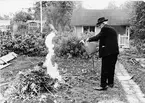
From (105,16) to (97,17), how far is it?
0.89 metres

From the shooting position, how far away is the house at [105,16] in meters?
21.2

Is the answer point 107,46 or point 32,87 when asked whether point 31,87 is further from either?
point 107,46

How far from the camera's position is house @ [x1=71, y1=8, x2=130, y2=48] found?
2119 cm

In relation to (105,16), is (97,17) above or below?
below

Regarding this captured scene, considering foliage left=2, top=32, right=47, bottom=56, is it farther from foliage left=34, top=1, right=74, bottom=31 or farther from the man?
foliage left=34, top=1, right=74, bottom=31

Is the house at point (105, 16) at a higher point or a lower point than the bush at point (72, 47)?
higher

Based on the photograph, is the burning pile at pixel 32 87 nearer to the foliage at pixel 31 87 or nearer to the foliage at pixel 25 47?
the foliage at pixel 31 87

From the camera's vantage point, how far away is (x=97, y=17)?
2330cm

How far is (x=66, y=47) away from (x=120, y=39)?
36.3 feet

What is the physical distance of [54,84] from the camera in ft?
16.5

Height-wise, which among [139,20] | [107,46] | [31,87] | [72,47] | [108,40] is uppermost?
[139,20]

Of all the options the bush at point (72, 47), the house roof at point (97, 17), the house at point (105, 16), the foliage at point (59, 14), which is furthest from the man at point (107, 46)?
the foliage at point (59, 14)

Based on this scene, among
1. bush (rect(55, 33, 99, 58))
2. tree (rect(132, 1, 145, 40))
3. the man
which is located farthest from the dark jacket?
tree (rect(132, 1, 145, 40))

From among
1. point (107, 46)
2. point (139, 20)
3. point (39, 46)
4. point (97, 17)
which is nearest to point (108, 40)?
point (107, 46)
